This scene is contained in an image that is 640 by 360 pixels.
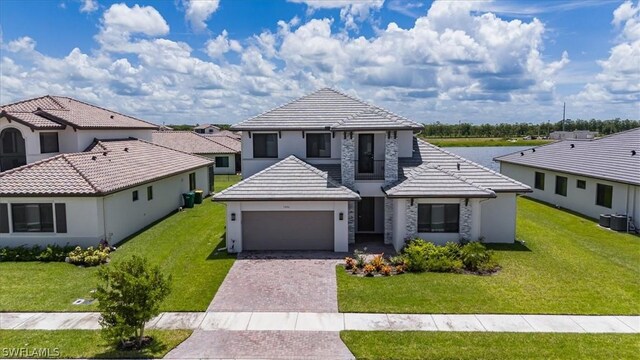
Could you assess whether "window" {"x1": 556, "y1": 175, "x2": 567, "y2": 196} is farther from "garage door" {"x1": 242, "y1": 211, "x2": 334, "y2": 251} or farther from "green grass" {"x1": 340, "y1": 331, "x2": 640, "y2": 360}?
"green grass" {"x1": 340, "y1": 331, "x2": 640, "y2": 360}

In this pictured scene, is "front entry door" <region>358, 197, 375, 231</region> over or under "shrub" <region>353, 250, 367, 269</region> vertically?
over

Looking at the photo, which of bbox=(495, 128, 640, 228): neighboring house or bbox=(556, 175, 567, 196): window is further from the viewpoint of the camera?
bbox=(556, 175, 567, 196): window

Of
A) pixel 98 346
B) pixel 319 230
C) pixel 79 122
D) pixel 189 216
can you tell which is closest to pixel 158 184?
pixel 189 216

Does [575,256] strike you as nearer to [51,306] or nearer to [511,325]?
[511,325]

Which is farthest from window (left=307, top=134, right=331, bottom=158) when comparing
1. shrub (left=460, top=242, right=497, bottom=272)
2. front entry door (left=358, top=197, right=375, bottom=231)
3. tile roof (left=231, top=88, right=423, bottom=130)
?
shrub (left=460, top=242, right=497, bottom=272)

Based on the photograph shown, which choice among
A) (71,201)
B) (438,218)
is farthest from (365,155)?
(71,201)

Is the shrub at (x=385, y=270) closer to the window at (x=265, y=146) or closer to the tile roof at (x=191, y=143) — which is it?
the window at (x=265, y=146)
